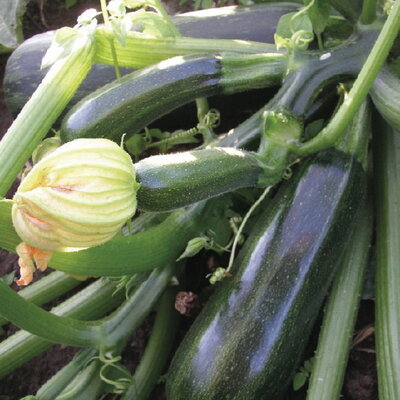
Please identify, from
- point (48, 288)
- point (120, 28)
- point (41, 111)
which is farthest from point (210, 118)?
point (48, 288)

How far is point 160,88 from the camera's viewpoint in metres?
1.71

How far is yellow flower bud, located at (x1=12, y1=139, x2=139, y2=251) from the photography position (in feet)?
3.61

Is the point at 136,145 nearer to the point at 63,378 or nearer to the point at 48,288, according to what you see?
the point at 48,288

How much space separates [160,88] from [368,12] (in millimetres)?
668

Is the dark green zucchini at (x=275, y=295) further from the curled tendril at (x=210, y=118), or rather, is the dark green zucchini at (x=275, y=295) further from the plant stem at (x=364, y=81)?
the curled tendril at (x=210, y=118)

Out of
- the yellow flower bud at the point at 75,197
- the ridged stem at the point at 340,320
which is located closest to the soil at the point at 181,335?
the ridged stem at the point at 340,320

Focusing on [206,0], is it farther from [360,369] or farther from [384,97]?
[360,369]

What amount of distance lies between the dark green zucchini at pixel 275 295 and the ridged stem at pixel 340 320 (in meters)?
0.08

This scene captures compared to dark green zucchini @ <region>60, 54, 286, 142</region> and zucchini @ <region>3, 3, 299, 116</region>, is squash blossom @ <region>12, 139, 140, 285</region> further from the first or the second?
zucchini @ <region>3, 3, 299, 116</region>

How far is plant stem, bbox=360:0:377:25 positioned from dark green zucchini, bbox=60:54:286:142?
281mm

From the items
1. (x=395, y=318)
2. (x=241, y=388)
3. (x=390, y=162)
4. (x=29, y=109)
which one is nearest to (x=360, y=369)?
(x=395, y=318)

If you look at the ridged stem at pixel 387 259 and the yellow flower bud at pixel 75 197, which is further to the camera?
the ridged stem at pixel 387 259

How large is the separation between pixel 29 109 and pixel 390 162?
1046 millimetres

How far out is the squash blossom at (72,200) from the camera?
3.62 ft
